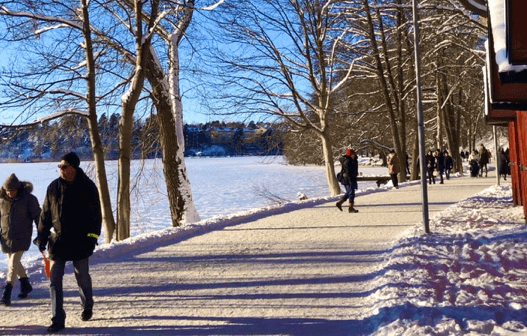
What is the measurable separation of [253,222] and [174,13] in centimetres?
659

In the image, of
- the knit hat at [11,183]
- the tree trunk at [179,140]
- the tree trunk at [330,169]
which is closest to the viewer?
the knit hat at [11,183]

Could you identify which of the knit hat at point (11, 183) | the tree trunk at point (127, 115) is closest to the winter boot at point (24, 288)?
the knit hat at point (11, 183)

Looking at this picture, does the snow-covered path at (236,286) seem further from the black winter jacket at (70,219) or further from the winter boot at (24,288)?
the black winter jacket at (70,219)

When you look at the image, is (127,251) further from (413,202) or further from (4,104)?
(413,202)

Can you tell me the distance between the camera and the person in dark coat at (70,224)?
18.4 feet

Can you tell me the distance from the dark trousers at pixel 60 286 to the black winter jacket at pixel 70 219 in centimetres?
9

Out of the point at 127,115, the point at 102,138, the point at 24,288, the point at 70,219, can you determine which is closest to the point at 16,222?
the point at 24,288

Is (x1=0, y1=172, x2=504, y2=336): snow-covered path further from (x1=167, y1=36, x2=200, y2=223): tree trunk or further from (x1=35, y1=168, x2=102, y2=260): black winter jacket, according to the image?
(x1=167, y1=36, x2=200, y2=223): tree trunk

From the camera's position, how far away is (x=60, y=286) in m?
5.53

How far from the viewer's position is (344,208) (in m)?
15.9

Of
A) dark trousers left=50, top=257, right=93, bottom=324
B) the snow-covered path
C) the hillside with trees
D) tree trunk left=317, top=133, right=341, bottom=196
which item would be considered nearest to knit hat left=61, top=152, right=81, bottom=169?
dark trousers left=50, top=257, right=93, bottom=324

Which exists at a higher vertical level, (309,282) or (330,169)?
(330,169)

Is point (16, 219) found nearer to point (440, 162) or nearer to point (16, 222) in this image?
point (16, 222)

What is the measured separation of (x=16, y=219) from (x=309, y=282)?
12.3ft
